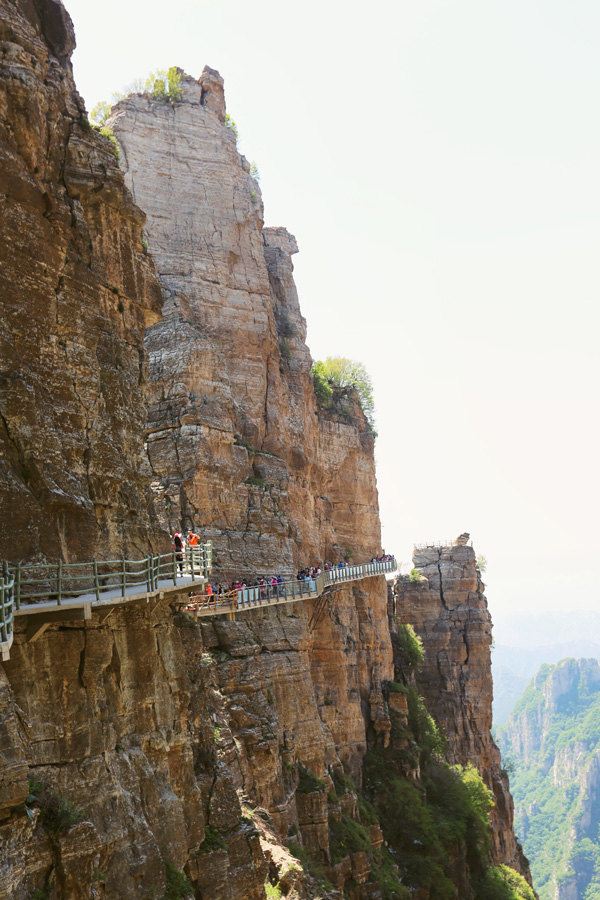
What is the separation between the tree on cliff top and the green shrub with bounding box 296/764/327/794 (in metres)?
23.9

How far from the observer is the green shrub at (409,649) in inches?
2517

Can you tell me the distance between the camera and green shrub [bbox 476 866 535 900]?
50250 mm

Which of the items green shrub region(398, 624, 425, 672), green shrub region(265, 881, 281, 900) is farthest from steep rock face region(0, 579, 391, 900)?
green shrub region(398, 624, 425, 672)

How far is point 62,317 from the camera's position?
68.0 ft

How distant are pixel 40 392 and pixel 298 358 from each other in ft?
108

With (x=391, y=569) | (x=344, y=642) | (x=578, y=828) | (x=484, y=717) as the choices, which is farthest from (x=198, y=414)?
(x=578, y=828)

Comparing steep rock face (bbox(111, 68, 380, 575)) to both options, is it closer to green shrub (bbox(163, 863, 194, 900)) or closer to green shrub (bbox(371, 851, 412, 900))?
green shrub (bbox(371, 851, 412, 900))

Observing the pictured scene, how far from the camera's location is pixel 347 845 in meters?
39.1

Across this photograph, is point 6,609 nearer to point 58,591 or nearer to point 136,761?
point 58,591

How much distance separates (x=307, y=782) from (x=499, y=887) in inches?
754

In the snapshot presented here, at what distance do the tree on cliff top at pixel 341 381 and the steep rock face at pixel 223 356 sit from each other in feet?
6.77

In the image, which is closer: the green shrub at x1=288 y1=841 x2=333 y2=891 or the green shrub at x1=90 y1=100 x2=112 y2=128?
the green shrub at x1=288 y1=841 x2=333 y2=891

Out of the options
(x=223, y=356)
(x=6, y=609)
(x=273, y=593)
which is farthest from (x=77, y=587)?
(x=223, y=356)

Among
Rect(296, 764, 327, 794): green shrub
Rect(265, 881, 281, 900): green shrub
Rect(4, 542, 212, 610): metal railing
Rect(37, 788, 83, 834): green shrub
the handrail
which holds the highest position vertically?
Rect(4, 542, 212, 610): metal railing
